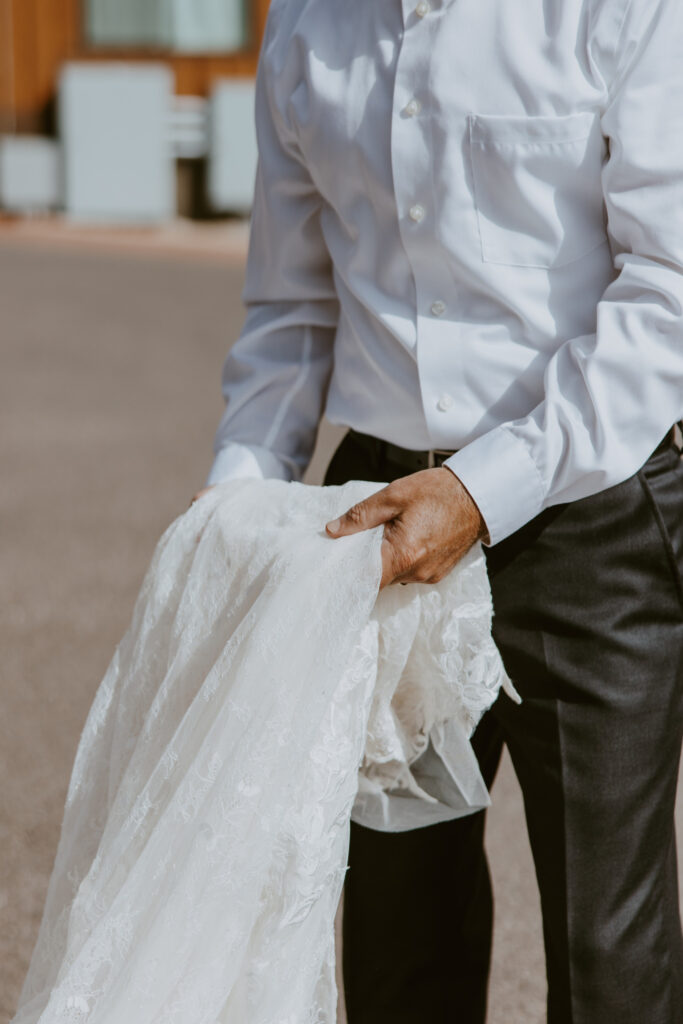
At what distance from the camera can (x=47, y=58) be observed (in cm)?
1744

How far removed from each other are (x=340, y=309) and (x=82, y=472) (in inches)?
172

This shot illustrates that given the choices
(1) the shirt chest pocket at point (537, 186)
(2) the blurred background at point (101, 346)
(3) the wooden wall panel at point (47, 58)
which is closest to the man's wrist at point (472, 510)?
(1) the shirt chest pocket at point (537, 186)

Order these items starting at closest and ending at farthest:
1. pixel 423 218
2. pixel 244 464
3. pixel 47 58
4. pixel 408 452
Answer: pixel 423 218 < pixel 408 452 < pixel 244 464 < pixel 47 58

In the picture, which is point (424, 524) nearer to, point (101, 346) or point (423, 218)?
point (423, 218)

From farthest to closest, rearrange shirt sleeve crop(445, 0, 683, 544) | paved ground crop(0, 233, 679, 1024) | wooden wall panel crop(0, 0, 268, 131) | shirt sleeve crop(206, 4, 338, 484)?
wooden wall panel crop(0, 0, 268, 131), paved ground crop(0, 233, 679, 1024), shirt sleeve crop(206, 4, 338, 484), shirt sleeve crop(445, 0, 683, 544)

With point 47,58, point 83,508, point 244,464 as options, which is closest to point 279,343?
point 244,464

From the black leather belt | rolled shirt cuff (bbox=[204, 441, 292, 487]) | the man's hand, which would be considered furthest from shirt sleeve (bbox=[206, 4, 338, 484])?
the man's hand

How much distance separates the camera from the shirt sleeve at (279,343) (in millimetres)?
1736

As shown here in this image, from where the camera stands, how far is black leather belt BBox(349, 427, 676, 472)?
1.57 m

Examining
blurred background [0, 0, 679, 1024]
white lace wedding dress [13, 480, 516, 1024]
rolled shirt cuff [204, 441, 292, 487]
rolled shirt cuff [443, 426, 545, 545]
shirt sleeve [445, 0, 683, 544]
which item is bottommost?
blurred background [0, 0, 679, 1024]

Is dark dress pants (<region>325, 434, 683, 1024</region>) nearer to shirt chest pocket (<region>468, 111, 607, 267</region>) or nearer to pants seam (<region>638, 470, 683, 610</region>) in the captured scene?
pants seam (<region>638, 470, 683, 610</region>)

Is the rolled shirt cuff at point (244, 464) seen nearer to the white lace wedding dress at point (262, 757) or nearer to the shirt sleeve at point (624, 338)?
the white lace wedding dress at point (262, 757)

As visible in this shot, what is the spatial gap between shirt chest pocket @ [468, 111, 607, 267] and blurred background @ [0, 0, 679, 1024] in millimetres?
1582

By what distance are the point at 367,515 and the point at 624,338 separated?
332 millimetres
